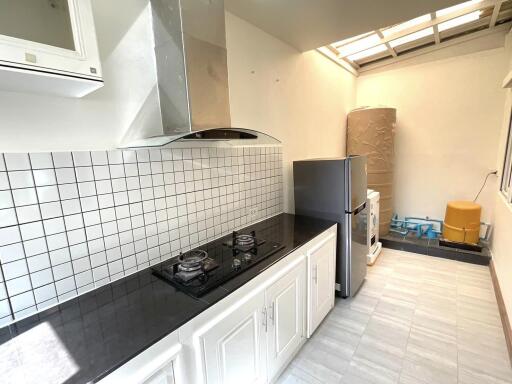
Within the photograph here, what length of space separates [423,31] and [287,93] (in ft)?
6.75

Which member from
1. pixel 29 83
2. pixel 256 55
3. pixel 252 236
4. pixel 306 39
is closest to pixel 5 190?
pixel 29 83

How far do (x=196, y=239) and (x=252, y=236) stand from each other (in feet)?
1.20

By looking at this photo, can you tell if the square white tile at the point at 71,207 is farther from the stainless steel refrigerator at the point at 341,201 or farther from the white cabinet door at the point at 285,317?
the stainless steel refrigerator at the point at 341,201

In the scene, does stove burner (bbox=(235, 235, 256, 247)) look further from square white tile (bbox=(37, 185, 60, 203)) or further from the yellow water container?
the yellow water container

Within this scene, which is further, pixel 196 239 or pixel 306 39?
pixel 306 39

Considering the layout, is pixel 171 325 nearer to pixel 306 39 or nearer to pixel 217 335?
pixel 217 335

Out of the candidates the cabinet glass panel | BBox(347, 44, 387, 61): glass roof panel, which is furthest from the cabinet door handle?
BBox(347, 44, 387, 61): glass roof panel

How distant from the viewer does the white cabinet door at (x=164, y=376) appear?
2.60 ft

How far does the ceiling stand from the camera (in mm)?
1589

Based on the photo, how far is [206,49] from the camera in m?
1.24

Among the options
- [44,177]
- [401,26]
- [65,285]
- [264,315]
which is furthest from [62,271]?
[401,26]

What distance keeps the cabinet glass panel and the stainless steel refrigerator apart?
1.75 meters

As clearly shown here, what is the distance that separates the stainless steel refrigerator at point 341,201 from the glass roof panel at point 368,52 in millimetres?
1870

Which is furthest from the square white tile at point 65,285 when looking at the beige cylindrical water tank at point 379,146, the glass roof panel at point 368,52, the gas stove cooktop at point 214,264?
the glass roof panel at point 368,52
